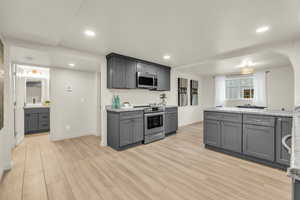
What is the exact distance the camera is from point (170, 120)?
14.4 feet

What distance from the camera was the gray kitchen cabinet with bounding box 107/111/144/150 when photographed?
120 inches

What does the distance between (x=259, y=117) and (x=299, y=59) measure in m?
1.34

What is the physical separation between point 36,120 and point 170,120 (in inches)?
180

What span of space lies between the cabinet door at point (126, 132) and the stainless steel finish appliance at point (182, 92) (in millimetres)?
3059

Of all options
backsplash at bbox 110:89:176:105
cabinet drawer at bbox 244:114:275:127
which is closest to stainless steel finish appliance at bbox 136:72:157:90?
backsplash at bbox 110:89:176:105

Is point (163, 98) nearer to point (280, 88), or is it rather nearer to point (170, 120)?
point (170, 120)

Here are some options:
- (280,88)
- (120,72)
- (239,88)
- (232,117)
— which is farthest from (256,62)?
(120,72)

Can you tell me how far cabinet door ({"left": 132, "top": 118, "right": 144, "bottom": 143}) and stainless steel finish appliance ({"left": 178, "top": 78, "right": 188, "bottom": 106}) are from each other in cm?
272

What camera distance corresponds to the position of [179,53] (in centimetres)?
348

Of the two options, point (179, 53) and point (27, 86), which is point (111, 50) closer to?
point (179, 53)

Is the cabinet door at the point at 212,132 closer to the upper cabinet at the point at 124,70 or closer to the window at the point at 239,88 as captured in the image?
the upper cabinet at the point at 124,70

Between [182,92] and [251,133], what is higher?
[182,92]

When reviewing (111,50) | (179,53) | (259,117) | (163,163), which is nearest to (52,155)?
(163,163)

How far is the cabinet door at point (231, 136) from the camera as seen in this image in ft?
8.77
